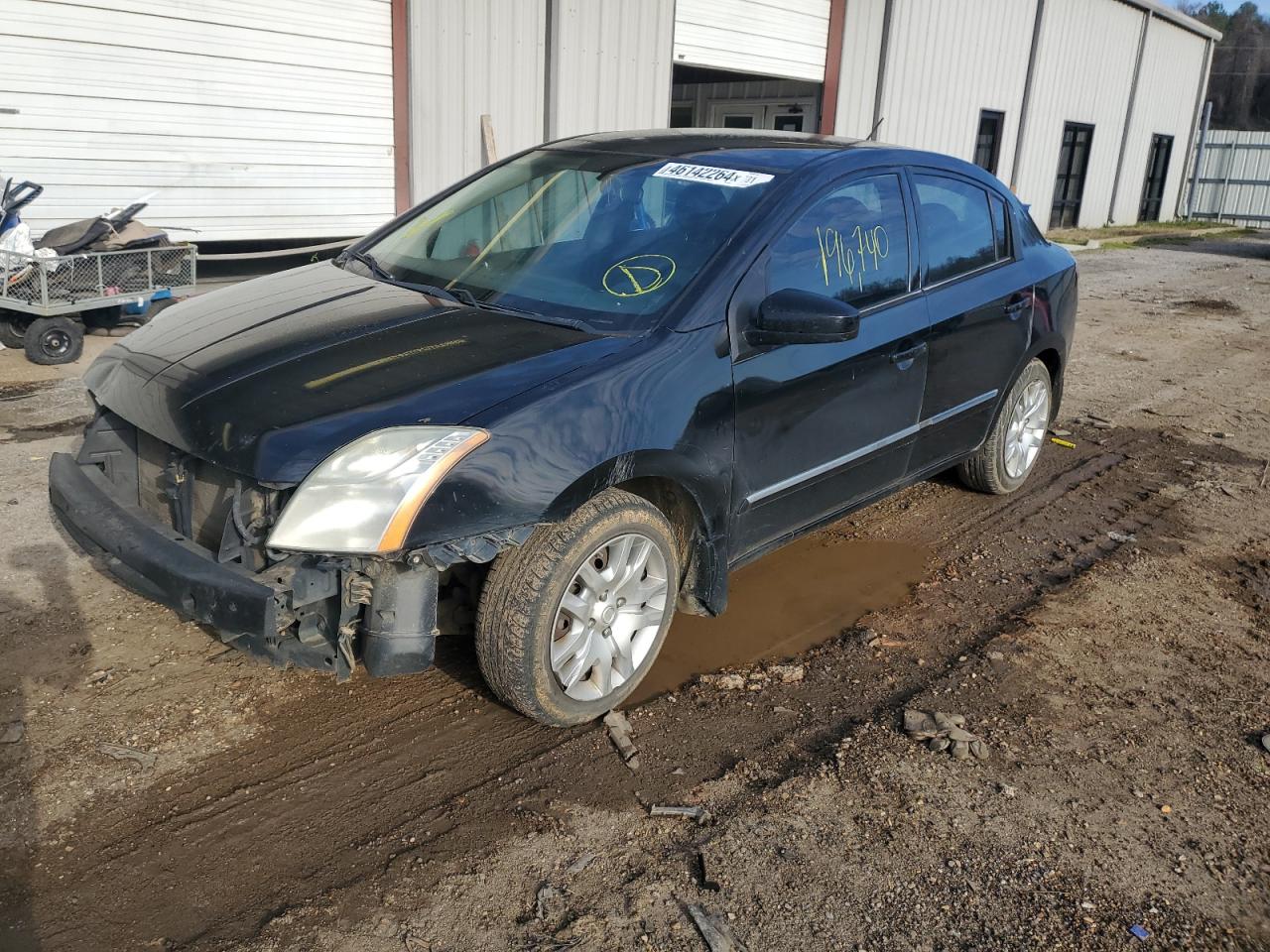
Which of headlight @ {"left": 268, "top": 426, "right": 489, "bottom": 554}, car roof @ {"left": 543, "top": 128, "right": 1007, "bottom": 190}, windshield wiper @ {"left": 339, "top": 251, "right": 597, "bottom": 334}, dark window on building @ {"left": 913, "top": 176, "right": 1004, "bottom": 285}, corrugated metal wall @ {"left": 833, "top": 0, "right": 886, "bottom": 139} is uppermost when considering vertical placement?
corrugated metal wall @ {"left": 833, "top": 0, "right": 886, "bottom": 139}

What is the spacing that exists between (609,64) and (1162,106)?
67.1 feet

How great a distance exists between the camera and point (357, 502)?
267 cm

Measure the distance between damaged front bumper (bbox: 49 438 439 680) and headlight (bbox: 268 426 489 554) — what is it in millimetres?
61

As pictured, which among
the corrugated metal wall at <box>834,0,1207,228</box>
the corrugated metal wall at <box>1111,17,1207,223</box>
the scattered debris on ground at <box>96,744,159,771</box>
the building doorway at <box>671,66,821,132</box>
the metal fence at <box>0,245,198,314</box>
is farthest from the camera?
the corrugated metal wall at <box>1111,17,1207,223</box>

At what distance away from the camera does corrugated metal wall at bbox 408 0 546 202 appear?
9.96m

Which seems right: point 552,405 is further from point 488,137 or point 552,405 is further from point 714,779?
point 488,137

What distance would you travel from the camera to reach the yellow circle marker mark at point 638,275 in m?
3.45

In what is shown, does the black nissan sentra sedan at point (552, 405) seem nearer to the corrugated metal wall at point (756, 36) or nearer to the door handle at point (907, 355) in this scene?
the door handle at point (907, 355)

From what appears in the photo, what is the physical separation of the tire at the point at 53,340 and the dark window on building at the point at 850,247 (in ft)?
19.4

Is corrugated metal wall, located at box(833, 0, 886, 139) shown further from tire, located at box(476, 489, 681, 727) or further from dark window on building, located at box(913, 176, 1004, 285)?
tire, located at box(476, 489, 681, 727)

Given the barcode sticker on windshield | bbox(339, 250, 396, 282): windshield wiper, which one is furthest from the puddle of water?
bbox(339, 250, 396, 282): windshield wiper

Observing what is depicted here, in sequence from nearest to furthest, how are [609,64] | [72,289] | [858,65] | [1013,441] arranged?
[1013,441]
[72,289]
[609,64]
[858,65]

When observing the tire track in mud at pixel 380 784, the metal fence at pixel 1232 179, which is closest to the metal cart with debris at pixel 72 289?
the tire track in mud at pixel 380 784

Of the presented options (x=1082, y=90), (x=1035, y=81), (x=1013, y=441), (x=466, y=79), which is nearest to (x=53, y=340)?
(x=466, y=79)
